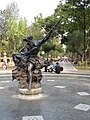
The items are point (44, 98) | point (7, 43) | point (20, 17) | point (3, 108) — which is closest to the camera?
point (3, 108)

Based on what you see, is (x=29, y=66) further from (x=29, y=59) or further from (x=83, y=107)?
(x=83, y=107)

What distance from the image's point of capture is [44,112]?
643cm

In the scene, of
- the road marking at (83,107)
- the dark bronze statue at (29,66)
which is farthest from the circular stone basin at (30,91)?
the road marking at (83,107)

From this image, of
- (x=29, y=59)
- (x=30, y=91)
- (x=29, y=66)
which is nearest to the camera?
(x=30, y=91)

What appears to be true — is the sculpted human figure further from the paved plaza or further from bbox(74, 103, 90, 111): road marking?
bbox(74, 103, 90, 111): road marking

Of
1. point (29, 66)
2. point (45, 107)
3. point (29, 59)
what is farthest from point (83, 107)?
point (29, 59)

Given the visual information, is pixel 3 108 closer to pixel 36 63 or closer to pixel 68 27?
pixel 36 63

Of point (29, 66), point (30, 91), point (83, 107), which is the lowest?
point (83, 107)

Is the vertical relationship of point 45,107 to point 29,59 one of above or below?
below

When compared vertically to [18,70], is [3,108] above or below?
below

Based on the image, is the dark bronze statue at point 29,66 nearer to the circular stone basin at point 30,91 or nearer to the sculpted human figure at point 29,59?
the sculpted human figure at point 29,59

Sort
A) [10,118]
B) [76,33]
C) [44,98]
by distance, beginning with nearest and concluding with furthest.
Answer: [10,118], [44,98], [76,33]

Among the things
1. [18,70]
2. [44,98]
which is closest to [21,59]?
[18,70]

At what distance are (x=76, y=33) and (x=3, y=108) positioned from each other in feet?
115
